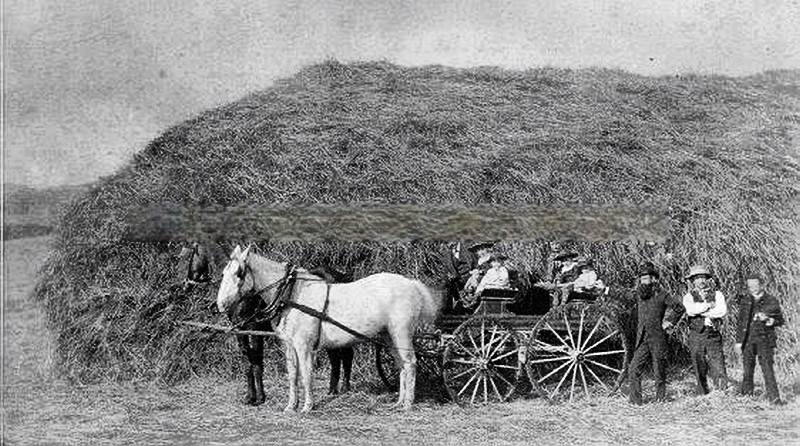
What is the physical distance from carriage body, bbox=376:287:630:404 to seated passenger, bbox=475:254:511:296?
Result: 0.07 m

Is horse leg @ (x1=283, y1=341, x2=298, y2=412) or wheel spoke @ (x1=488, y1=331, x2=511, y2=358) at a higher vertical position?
wheel spoke @ (x1=488, y1=331, x2=511, y2=358)

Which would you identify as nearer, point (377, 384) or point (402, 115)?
point (377, 384)

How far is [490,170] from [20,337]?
10288 millimetres

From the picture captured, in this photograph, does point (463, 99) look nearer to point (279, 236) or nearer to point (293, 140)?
point (293, 140)

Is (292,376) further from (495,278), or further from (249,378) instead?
(495,278)

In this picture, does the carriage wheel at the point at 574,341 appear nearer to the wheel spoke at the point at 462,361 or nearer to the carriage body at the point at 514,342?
the carriage body at the point at 514,342

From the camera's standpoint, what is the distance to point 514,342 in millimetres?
9359

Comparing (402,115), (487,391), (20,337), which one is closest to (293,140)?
(402,115)

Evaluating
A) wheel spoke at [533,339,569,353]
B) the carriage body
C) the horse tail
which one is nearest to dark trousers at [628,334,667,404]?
the carriage body

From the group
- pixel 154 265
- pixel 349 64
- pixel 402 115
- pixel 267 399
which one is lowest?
pixel 267 399

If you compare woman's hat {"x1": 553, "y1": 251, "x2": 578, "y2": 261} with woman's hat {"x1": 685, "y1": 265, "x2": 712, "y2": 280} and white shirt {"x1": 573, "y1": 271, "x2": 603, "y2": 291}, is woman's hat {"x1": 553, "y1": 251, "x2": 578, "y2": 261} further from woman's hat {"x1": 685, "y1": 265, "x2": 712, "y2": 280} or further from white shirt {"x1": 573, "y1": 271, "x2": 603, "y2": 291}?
woman's hat {"x1": 685, "y1": 265, "x2": 712, "y2": 280}

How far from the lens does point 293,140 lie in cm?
1165

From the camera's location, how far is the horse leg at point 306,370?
861cm

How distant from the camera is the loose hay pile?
33.9 feet
